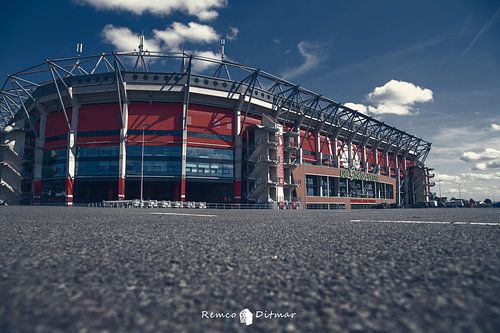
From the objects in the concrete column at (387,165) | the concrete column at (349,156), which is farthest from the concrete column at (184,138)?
the concrete column at (387,165)

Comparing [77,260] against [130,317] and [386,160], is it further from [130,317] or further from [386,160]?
[386,160]

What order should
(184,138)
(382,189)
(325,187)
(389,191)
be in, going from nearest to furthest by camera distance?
(184,138)
(325,187)
(382,189)
(389,191)

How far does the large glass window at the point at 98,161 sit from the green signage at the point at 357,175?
3689cm

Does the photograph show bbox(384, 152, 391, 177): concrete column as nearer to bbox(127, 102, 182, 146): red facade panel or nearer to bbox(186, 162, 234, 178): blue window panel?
bbox(186, 162, 234, 178): blue window panel

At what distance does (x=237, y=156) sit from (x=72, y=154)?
22337mm

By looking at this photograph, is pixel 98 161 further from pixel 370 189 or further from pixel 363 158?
pixel 370 189

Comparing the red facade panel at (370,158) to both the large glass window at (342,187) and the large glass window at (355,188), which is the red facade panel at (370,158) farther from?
the large glass window at (342,187)

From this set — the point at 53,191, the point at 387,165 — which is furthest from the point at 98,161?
the point at 387,165

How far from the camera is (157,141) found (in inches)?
1420

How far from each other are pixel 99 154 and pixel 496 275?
40.7 metres

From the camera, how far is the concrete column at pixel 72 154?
35125 millimetres

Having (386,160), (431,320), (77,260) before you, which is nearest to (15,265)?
(77,260)

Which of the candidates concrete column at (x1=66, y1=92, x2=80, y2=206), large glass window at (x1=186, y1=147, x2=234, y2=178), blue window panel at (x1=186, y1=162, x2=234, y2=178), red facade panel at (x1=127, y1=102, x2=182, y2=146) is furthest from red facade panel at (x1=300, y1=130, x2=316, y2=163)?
concrete column at (x1=66, y1=92, x2=80, y2=206)

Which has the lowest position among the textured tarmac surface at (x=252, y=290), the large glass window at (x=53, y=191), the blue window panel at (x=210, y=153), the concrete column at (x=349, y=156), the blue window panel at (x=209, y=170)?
the textured tarmac surface at (x=252, y=290)
